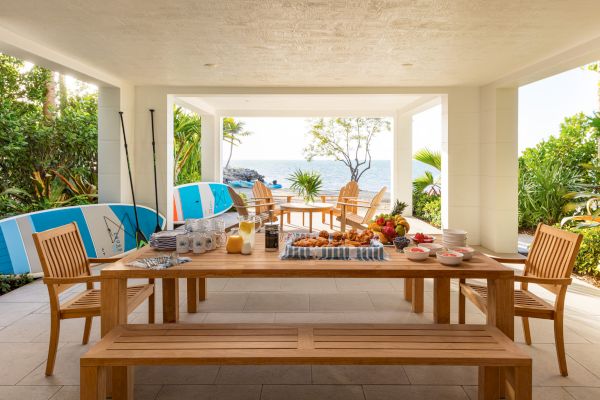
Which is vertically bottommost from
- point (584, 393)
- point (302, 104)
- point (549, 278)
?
point (584, 393)

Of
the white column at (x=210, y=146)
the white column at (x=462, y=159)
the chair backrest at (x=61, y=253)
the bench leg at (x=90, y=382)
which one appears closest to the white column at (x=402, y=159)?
the white column at (x=462, y=159)

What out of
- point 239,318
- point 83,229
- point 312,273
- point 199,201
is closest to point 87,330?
point 239,318

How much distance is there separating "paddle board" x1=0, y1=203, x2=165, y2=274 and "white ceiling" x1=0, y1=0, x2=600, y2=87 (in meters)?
1.87

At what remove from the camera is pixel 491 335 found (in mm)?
1954

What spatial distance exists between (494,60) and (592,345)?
3.35 meters

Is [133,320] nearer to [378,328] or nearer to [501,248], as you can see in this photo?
[378,328]

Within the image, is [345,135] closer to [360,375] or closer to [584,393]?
[360,375]

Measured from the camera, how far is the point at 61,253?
8.10 ft

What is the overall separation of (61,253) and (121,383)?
3.13 feet

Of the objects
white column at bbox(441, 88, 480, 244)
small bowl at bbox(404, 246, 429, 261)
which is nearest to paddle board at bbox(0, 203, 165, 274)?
small bowl at bbox(404, 246, 429, 261)

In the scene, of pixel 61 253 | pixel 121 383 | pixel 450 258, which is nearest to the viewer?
pixel 121 383

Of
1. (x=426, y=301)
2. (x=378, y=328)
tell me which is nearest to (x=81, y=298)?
(x=378, y=328)

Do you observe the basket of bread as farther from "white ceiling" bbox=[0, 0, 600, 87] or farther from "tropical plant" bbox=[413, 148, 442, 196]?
"tropical plant" bbox=[413, 148, 442, 196]

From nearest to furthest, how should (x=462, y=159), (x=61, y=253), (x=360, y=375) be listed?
(x=360, y=375)
(x=61, y=253)
(x=462, y=159)
